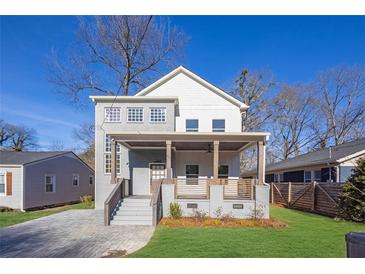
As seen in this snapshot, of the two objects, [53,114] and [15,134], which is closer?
[53,114]

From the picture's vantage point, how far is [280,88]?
34.1 meters

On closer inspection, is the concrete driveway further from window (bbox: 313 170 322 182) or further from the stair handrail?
window (bbox: 313 170 322 182)

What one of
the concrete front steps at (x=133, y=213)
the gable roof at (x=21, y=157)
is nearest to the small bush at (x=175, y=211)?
the concrete front steps at (x=133, y=213)

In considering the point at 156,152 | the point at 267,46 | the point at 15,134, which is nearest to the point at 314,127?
the point at 267,46

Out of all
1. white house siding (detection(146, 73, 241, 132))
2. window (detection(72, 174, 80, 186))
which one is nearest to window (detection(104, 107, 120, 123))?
white house siding (detection(146, 73, 241, 132))

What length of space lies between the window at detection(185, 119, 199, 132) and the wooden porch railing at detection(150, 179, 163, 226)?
18.6 ft

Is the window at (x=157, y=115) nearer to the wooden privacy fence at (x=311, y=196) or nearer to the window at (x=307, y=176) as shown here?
the wooden privacy fence at (x=311, y=196)

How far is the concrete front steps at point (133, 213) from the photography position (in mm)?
10730

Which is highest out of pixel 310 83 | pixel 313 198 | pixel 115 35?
pixel 115 35

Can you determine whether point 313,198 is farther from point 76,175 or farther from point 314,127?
point 314,127

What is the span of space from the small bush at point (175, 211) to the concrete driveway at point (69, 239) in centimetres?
168

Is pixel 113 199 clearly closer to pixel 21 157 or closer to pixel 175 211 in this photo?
pixel 175 211

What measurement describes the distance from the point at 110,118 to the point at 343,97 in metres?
29.4

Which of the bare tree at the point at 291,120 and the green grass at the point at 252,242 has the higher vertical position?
the bare tree at the point at 291,120
